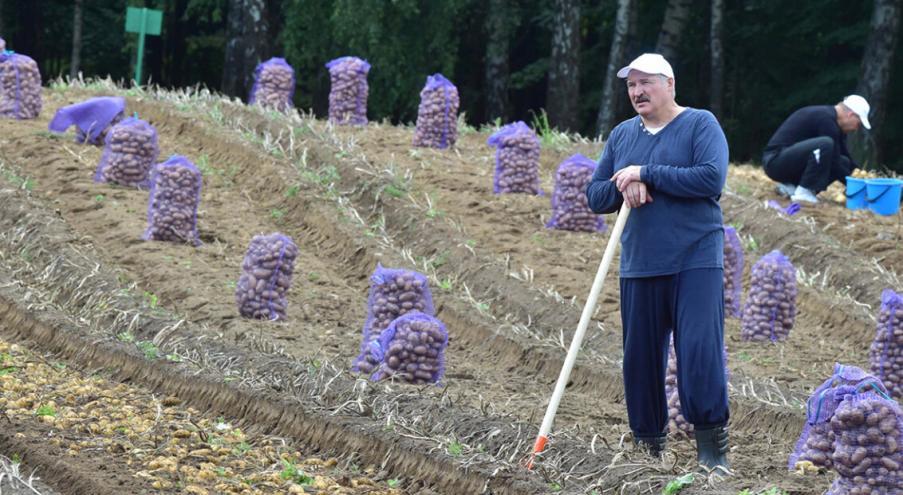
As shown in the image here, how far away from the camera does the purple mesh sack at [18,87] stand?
45.5 ft

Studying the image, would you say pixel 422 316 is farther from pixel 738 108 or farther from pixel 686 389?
pixel 738 108

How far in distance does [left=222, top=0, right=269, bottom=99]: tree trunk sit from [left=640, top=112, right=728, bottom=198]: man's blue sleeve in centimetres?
1610

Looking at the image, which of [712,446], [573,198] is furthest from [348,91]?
[712,446]

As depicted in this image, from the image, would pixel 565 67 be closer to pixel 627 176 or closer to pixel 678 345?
pixel 627 176

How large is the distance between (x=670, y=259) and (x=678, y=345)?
356mm

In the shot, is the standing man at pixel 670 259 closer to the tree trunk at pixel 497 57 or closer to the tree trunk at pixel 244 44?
the tree trunk at pixel 244 44

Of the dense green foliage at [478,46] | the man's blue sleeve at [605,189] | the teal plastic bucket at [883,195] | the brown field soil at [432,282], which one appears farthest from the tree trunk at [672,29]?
the man's blue sleeve at [605,189]

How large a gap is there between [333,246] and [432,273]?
3.35 ft

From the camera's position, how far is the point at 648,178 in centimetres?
604

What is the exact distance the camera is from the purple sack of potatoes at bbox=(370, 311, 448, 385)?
25.2 feet

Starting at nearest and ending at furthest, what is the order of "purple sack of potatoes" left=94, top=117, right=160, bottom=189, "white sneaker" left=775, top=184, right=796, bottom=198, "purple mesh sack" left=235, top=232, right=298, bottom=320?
1. "purple mesh sack" left=235, top=232, right=298, bottom=320
2. "purple sack of potatoes" left=94, top=117, right=160, bottom=189
3. "white sneaker" left=775, top=184, right=796, bottom=198

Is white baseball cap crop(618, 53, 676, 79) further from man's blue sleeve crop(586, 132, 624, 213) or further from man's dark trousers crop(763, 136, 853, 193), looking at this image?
man's dark trousers crop(763, 136, 853, 193)

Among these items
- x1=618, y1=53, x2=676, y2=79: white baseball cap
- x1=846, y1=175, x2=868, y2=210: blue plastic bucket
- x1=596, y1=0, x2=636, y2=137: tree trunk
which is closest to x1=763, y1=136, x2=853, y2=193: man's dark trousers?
x1=846, y1=175, x2=868, y2=210: blue plastic bucket

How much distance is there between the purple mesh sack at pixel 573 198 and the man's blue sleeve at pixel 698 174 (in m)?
5.59
